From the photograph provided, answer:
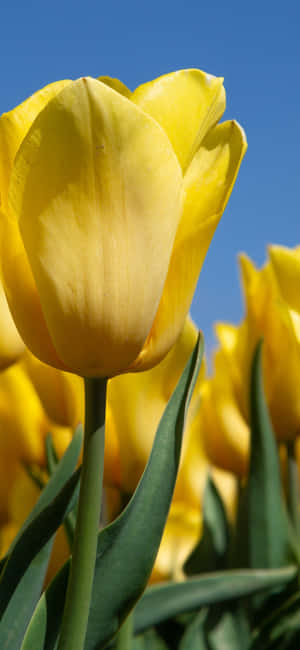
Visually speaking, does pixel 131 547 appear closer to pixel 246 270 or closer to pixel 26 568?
pixel 26 568

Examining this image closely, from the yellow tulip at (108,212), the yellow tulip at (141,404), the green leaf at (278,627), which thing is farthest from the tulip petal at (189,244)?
the green leaf at (278,627)

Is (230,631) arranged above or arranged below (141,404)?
below

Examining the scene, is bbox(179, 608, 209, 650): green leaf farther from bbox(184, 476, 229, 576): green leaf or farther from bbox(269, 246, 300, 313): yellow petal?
bbox(269, 246, 300, 313): yellow petal

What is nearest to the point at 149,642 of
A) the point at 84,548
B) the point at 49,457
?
the point at 49,457

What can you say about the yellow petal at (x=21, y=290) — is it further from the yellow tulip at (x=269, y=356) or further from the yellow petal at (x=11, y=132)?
the yellow tulip at (x=269, y=356)

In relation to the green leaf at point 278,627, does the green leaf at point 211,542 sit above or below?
above

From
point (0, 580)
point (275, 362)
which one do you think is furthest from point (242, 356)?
point (0, 580)

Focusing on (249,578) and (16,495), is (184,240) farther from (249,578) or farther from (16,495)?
(16,495)
